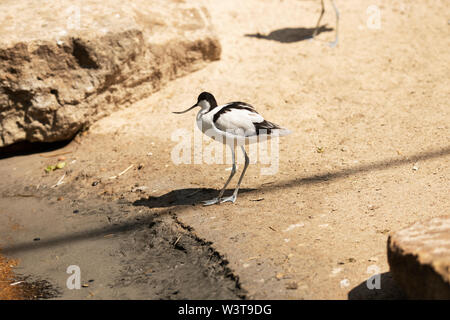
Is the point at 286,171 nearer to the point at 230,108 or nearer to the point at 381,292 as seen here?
the point at 230,108

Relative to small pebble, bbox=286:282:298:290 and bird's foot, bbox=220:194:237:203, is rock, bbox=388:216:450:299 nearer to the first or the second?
small pebble, bbox=286:282:298:290

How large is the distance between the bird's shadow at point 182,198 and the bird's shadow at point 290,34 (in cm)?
350

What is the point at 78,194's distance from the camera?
516 centimetres

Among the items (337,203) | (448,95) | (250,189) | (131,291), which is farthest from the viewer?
(448,95)

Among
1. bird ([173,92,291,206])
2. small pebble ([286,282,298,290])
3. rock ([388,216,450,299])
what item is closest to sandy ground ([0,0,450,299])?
small pebble ([286,282,298,290])

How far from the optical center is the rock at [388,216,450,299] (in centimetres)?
251

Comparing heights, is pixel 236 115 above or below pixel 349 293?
above

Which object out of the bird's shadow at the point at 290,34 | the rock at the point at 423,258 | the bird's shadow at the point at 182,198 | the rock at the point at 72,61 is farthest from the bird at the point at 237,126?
the bird's shadow at the point at 290,34

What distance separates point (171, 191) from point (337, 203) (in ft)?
4.97

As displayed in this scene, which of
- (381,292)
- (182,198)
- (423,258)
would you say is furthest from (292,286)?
(182,198)

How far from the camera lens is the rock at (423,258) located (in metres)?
2.51
